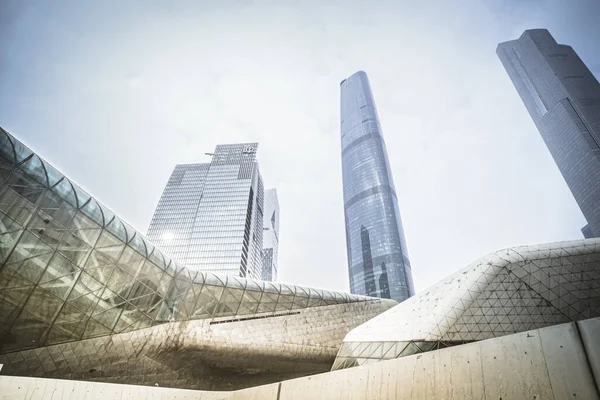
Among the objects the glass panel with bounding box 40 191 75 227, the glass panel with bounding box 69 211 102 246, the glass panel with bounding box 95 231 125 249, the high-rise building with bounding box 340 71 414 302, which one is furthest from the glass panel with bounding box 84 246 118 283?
the high-rise building with bounding box 340 71 414 302

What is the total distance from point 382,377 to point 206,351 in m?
23.9

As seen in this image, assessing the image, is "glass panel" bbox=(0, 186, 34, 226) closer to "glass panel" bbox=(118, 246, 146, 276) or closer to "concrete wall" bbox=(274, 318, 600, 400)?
"glass panel" bbox=(118, 246, 146, 276)

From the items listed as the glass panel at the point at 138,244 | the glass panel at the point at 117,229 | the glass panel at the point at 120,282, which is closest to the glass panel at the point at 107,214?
the glass panel at the point at 117,229

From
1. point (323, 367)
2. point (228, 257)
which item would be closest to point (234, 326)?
point (323, 367)

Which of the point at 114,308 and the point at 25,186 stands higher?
the point at 25,186

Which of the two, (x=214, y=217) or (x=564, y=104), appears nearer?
(x=214, y=217)

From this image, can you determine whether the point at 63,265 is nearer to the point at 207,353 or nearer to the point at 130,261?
the point at 130,261

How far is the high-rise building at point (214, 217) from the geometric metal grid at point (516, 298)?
269ft

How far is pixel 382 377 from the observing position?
3760mm

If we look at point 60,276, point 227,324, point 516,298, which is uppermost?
point 516,298

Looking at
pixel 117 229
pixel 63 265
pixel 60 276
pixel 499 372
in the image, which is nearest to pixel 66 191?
pixel 117 229

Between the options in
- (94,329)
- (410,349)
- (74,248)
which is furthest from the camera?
(410,349)

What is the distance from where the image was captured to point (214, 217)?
110438mm

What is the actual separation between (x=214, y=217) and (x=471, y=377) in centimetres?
11300
